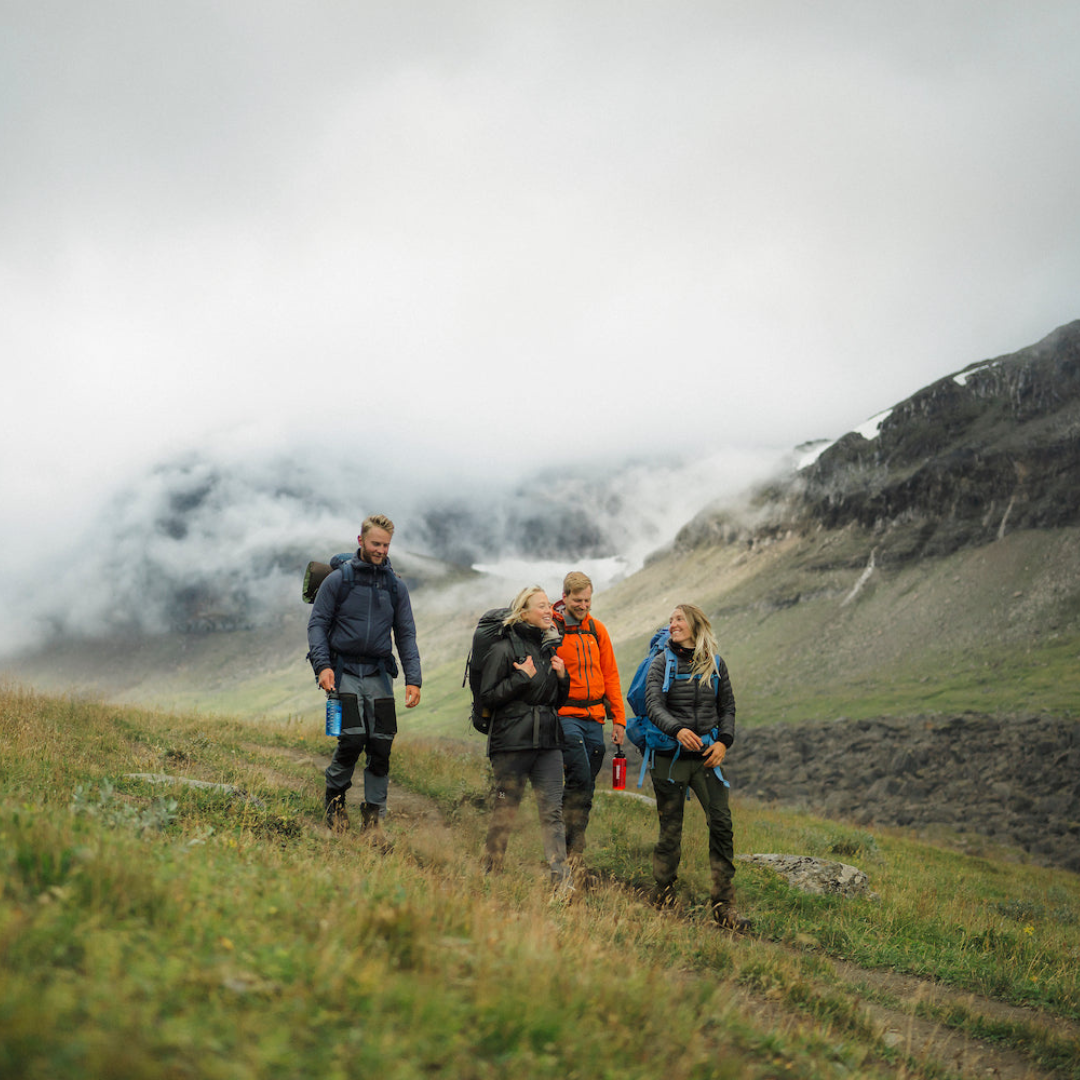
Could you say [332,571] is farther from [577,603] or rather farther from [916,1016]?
[916,1016]

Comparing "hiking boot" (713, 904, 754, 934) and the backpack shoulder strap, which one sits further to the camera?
the backpack shoulder strap

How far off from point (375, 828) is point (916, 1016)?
475cm

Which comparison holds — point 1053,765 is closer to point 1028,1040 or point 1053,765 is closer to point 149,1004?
point 1028,1040

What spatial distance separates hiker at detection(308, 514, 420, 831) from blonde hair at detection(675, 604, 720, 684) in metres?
2.82

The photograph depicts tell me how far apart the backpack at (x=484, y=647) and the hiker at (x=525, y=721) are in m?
0.04

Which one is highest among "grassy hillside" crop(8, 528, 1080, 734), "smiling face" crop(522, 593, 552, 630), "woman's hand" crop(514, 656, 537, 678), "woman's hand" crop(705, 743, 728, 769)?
"smiling face" crop(522, 593, 552, 630)

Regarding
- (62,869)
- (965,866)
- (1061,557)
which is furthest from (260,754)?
(1061,557)

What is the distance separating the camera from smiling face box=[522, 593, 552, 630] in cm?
744

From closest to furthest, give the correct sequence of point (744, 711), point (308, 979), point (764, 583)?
point (308, 979) → point (744, 711) → point (764, 583)

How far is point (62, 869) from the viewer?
3242 millimetres

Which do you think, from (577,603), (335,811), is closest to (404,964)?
(335,811)

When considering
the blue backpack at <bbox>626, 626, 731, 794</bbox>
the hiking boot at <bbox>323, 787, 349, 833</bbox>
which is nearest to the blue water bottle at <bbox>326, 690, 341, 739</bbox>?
the hiking boot at <bbox>323, 787, 349, 833</bbox>

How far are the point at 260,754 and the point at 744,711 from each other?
253 ft

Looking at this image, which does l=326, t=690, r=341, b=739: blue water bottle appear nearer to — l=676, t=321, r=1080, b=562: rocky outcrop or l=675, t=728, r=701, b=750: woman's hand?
l=675, t=728, r=701, b=750: woman's hand
